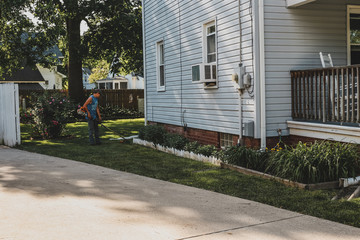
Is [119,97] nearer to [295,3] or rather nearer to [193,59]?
[193,59]

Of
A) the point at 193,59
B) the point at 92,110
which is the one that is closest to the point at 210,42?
the point at 193,59

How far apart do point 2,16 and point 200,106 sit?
1395 centimetres

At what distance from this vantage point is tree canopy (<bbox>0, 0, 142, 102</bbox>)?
20609 mm

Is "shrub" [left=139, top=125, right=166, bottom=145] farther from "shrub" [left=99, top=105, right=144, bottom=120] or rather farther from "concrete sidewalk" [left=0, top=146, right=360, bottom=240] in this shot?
"shrub" [left=99, top=105, right=144, bottom=120]

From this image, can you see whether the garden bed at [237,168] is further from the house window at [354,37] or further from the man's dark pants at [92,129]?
the house window at [354,37]

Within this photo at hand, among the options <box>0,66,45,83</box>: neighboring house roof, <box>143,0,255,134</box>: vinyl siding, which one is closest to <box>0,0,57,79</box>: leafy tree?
<box>143,0,255,134</box>: vinyl siding

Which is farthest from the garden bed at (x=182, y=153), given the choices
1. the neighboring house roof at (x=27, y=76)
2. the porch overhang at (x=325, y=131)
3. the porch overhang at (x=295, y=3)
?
the neighboring house roof at (x=27, y=76)

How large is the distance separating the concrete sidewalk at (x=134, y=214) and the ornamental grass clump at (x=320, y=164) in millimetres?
1356

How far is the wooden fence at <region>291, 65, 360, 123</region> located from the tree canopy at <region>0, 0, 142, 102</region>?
13942 millimetres

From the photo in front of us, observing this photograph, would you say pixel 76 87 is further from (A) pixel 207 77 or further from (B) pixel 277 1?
(B) pixel 277 1

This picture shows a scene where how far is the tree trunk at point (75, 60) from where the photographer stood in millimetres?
23562

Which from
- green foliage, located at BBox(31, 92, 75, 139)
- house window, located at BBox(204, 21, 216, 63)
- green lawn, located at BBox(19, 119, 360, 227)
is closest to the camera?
green lawn, located at BBox(19, 119, 360, 227)

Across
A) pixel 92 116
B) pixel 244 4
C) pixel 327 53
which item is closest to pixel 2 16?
pixel 92 116

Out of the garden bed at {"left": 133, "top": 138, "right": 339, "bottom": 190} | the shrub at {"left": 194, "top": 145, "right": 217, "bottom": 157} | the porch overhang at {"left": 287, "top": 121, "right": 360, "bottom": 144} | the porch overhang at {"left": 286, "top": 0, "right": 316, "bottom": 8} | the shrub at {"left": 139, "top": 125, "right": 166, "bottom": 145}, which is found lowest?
the garden bed at {"left": 133, "top": 138, "right": 339, "bottom": 190}
